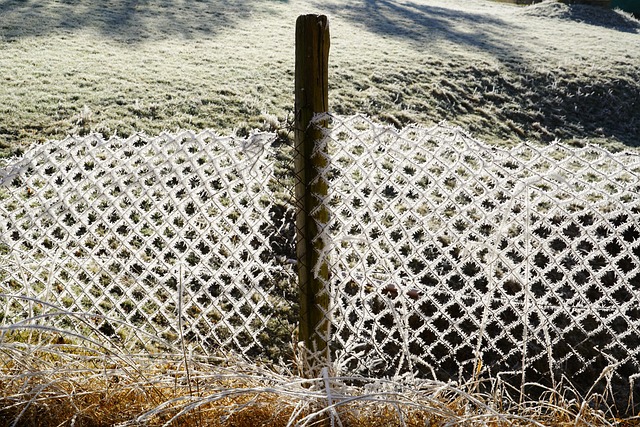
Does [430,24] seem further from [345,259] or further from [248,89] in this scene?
[345,259]

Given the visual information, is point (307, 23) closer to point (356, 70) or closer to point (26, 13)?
point (356, 70)

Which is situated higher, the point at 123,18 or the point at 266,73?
the point at 123,18

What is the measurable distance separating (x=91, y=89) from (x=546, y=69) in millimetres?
7219

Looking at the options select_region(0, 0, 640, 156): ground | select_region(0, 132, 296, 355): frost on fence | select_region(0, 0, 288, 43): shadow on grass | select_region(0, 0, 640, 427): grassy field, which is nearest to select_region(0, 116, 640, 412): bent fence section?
select_region(0, 132, 296, 355): frost on fence

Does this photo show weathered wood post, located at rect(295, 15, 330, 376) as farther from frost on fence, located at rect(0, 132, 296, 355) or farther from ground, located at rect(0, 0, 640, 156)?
ground, located at rect(0, 0, 640, 156)

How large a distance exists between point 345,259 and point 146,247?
98cm

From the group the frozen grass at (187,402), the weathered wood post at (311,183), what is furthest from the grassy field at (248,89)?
the weathered wood post at (311,183)

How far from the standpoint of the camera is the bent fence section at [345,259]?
2154 millimetres

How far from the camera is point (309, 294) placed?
2203mm

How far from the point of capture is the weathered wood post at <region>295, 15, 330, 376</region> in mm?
1999

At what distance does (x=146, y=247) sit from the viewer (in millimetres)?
2682

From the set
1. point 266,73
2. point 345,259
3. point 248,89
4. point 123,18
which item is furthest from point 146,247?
point 123,18

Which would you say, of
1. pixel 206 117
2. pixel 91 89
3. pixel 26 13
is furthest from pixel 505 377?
pixel 26 13

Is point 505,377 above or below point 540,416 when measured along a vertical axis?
below
